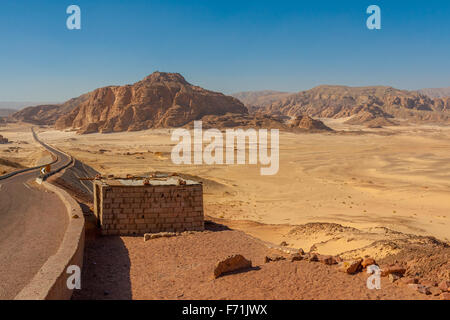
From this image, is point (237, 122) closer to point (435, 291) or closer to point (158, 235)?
point (158, 235)

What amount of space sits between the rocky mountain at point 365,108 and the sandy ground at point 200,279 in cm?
11548

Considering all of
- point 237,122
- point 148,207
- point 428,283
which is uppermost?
point 237,122

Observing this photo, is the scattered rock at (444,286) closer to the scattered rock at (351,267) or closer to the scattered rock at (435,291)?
the scattered rock at (435,291)

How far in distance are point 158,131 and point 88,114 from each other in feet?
86.5

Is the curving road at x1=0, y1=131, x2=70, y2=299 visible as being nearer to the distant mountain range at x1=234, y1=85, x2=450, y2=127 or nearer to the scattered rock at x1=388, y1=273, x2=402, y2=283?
the scattered rock at x1=388, y1=273, x2=402, y2=283

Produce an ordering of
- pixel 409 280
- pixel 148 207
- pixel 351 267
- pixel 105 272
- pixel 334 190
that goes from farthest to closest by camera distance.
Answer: pixel 334 190
pixel 148 207
pixel 105 272
pixel 351 267
pixel 409 280

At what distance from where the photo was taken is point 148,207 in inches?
454

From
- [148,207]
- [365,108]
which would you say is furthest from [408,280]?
[365,108]

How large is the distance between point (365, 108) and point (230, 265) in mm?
138687

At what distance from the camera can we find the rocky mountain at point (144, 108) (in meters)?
88.2

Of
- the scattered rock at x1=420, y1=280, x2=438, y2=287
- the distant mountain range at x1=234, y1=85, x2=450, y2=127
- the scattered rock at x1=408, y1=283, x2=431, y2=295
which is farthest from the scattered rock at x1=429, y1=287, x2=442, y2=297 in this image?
the distant mountain range at x1=234, y1=85, x2=450, y2=127

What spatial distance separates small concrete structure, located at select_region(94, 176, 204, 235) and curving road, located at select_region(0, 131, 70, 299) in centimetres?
120

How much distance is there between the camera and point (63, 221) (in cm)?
1096

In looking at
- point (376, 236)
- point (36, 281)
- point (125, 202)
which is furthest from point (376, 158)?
point (36, 281)
